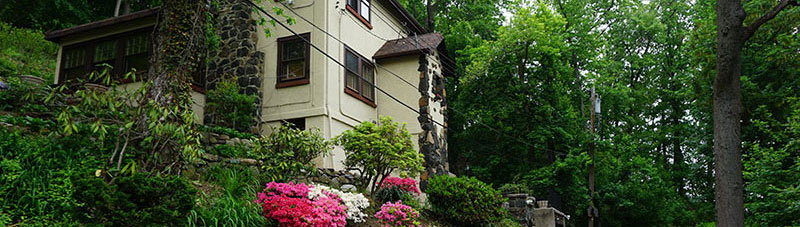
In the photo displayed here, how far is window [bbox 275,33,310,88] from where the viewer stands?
13562mm

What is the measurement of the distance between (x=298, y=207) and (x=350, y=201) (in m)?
1.31

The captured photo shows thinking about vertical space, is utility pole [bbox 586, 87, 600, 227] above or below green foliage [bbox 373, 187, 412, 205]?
above

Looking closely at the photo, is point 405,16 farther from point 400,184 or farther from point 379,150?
point 379,150

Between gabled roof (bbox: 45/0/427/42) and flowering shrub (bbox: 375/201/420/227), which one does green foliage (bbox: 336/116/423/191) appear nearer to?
flowering shrub (bbox: 375/201/420/227)

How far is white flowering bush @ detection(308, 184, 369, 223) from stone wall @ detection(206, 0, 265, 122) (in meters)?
5.30

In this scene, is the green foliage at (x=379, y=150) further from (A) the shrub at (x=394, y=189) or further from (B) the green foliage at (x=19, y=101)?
(B) the green foliage at (x=19, y=101)

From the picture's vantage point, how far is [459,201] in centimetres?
1155

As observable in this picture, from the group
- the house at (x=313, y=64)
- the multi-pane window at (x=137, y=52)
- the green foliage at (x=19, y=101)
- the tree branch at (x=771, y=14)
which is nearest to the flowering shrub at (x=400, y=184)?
the house at (x=313, y=64)

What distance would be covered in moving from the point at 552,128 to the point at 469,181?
10.5 m

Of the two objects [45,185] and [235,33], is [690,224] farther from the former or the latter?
[45,185]

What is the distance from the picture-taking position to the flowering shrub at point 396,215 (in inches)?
385

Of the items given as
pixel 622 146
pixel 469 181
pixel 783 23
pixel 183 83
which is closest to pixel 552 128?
pixel 622 146

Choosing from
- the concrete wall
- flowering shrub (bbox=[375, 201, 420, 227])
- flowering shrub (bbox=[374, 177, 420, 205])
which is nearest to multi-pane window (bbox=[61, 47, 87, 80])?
the concrete wall

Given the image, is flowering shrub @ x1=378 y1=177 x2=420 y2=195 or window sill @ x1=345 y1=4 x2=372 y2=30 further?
window sill @ x1=345 y1=4 x2=372 y2=30
